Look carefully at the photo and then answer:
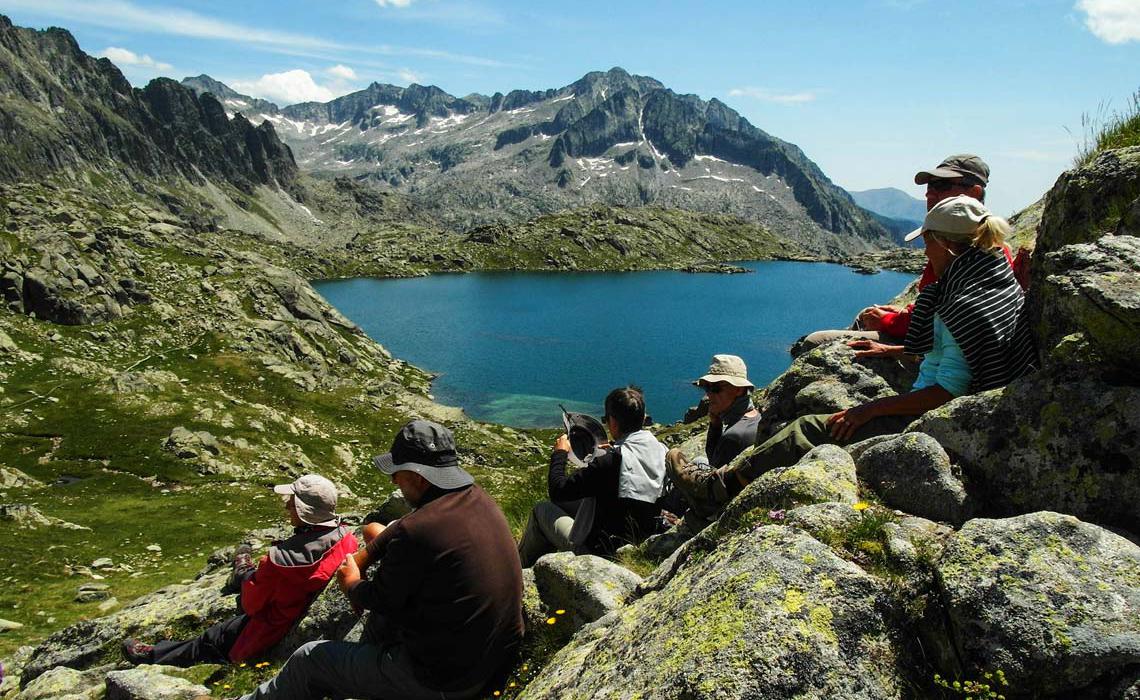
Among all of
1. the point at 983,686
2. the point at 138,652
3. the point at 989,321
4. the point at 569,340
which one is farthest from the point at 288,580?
the point at 569,340

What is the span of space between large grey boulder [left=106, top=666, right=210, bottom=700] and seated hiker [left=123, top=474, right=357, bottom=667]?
783 millimetres

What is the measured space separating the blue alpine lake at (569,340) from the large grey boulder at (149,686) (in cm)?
6369

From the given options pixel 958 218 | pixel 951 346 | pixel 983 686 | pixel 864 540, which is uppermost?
pixel 958 218

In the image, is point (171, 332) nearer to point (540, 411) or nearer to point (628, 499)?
point (540, 411)

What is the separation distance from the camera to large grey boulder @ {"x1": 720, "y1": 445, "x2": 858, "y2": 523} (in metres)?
6.18

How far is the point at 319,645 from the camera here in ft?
25.5

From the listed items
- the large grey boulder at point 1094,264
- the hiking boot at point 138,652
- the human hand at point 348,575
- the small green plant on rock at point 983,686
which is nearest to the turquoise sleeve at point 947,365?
the large grey boulder at point 1094,264

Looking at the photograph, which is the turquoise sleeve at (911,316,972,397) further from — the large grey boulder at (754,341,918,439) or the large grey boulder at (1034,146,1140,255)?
the large grey boulder at (754,341,918,439)

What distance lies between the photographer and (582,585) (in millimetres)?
7809

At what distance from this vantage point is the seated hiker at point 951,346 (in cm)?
747

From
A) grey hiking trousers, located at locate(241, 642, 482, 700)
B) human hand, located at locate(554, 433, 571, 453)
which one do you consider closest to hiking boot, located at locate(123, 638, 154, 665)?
grey hiking trousers, located at locate(241, 642, 482, 700)

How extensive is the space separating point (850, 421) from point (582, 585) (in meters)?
3.96

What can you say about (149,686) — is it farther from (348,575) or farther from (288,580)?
(348,575)

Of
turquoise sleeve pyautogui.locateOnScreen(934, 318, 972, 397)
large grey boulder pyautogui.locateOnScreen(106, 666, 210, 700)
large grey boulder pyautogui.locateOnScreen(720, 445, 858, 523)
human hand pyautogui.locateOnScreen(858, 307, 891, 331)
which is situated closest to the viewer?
large grey boulder pyautogui.locateOnScreen(720, 445, 858, 523)
